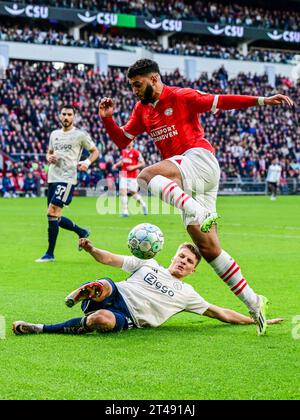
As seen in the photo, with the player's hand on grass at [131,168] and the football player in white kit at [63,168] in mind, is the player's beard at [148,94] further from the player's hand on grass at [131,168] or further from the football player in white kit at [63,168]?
the player's hand on grass at [131,168]

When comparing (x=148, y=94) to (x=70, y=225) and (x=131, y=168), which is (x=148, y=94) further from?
(x=131, y=168)

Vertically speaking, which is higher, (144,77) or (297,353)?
(144,77)

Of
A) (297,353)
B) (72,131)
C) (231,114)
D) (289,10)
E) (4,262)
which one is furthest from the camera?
(289,10)

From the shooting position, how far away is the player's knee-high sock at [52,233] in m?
12.8

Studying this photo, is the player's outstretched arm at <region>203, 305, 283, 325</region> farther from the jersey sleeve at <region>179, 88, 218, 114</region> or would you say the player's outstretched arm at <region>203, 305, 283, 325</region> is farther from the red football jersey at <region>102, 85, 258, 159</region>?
the jersey sleeve at <region>179, 88, 218, 114</region>

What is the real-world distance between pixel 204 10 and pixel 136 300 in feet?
213

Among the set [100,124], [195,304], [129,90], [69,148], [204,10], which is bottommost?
[195,304]

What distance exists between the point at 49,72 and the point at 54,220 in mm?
37161

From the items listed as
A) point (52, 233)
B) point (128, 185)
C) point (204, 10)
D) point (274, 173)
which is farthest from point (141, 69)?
point (204, 10)

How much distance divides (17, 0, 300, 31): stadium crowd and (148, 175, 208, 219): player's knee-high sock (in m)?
53.7

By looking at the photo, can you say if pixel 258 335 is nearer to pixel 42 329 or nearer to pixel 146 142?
pixel 42 329

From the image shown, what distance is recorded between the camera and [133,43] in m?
59.8

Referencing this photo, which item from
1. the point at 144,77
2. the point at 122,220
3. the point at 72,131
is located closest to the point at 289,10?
the point at 122,220

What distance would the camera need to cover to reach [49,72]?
4878 centimetres
